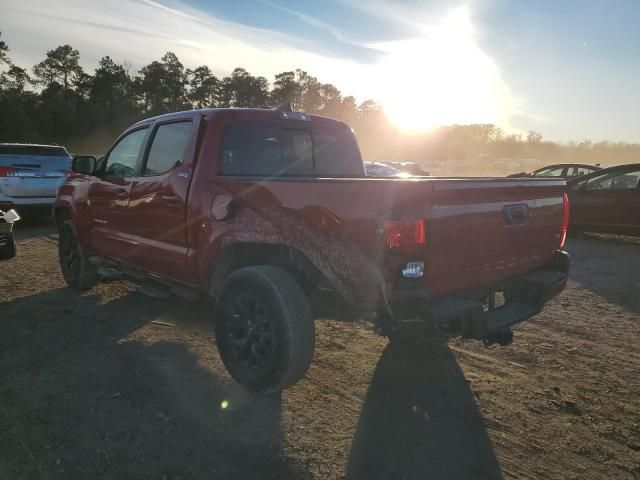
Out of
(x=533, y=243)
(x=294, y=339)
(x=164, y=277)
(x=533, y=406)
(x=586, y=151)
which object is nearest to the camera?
(x=294, y=339)

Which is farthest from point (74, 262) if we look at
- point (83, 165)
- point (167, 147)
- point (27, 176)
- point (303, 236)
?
point (27, 176)

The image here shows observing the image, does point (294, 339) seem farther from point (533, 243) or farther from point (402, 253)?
point (533, 243)

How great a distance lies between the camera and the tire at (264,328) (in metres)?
2.86

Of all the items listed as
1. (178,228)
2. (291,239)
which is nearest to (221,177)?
(178,228)

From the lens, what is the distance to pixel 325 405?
305cm

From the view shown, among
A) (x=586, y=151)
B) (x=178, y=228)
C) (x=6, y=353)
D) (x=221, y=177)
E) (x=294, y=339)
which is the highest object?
(x=586, y=151)

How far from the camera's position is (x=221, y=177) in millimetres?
3445

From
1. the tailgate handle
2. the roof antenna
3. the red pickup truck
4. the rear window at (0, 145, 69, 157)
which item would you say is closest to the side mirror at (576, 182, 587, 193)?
the red pickup truck

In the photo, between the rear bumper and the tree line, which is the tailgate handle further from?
the tree line

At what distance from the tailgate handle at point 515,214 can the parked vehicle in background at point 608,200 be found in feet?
23.3

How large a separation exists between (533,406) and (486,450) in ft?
2.28

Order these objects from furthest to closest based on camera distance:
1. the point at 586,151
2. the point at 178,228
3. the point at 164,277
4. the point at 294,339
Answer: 1. the point at 586,151
2. the point at 164,277
3. the point at 178,228
4. the point at 294,339

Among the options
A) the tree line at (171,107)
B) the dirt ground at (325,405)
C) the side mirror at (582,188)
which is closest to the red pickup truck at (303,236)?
the dirt ground at (325,405)

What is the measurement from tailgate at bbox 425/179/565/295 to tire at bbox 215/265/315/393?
865 mm
